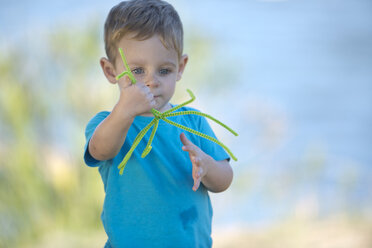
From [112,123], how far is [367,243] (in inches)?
84.7

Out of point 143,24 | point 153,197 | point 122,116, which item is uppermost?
point 143,24

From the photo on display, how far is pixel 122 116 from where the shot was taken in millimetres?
1209

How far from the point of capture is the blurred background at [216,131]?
9.10ft

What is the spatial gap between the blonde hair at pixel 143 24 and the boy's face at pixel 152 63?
0.02 m

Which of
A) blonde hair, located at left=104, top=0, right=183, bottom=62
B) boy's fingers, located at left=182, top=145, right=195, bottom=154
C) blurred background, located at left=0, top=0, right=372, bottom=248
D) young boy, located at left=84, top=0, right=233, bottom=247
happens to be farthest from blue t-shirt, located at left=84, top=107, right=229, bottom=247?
blurred background, located at left=0, top=0, right=372, bottom=248

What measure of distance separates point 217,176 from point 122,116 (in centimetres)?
37

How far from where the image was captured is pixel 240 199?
3.17 m

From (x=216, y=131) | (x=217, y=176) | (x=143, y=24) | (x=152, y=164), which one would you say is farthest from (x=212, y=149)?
(x=216, y=131)

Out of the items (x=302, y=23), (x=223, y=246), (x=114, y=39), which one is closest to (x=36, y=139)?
(x=223, y=246)

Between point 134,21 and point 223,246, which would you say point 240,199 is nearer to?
point 223,246

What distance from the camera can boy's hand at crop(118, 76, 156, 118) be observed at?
3.96 feet

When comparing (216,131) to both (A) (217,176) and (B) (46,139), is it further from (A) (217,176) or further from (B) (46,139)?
(A) (217,176)

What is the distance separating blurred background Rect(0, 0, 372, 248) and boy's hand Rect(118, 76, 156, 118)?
167 centimetres

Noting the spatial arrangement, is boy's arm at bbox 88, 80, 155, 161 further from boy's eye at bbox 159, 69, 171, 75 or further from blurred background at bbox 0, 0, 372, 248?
blurred background at bbox 0, 0, 372, 248
